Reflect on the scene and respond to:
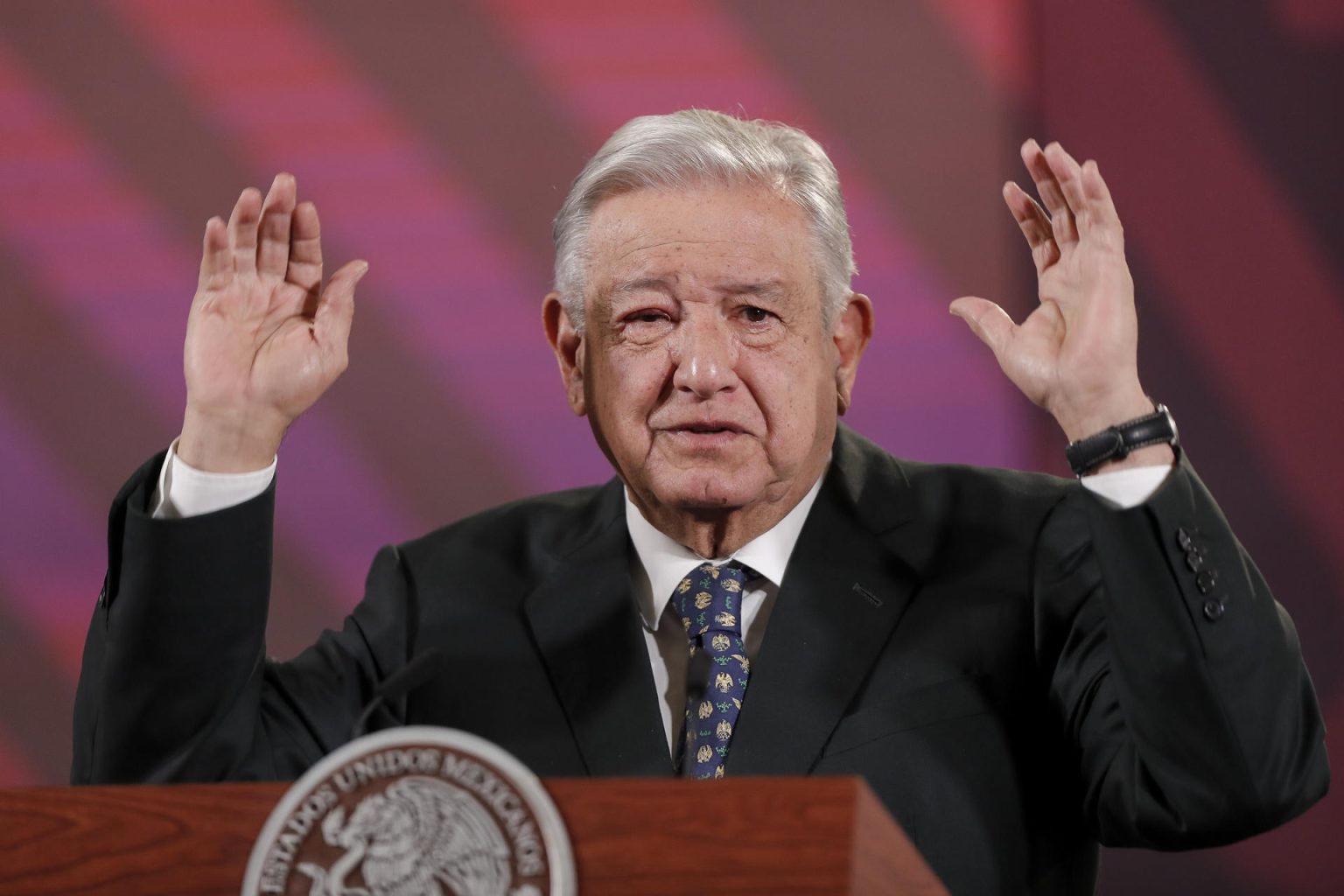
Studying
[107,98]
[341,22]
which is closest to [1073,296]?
[341,22]

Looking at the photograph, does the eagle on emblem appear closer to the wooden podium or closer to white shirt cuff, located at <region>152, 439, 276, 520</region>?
the wooden podium

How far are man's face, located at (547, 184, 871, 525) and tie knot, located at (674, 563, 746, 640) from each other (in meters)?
0.08

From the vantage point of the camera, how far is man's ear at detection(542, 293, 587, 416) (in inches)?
83.7

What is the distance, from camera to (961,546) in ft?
6.40

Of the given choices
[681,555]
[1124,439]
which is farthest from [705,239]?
[1124,439]

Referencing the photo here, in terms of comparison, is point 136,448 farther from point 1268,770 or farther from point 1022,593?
point 1268,770

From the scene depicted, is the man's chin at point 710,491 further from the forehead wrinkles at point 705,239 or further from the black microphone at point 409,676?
the black microphone at point 409,676

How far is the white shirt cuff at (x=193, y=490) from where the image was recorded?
1.67 m

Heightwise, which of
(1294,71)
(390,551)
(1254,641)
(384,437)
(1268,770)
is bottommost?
(1268,770)

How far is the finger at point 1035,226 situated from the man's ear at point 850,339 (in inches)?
12.5

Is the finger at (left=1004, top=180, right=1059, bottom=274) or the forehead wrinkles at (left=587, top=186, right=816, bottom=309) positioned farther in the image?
the forehead wrinkles at (left=587, top=186, right=816, bottom=309)

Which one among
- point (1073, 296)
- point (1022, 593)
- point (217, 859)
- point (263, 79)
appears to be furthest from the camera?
point (263, 79)

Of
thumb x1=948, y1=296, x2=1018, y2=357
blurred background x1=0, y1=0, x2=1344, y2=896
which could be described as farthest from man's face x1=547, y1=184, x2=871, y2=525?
blurred background x1=0, y1=0, x2=1344, y2=896

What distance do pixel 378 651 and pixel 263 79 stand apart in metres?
1.15
